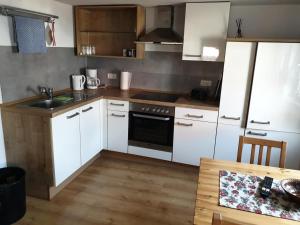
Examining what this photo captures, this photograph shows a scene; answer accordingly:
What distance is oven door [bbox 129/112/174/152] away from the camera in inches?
117

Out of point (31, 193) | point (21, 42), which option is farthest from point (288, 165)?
point (21, 42)

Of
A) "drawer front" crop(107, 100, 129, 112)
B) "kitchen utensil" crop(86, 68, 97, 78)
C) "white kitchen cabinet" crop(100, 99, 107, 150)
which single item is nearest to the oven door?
"drawer front" crop(107, 100, 129, 112)

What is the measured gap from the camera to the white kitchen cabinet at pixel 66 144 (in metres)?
2.26

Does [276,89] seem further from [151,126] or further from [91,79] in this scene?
[91,79]

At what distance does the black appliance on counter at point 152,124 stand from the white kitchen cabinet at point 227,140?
0.56 meters

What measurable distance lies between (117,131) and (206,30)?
164 cm

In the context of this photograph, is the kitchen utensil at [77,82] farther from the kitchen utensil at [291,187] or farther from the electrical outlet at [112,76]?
the kitchen utensil at [291,187]

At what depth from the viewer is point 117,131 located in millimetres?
3156

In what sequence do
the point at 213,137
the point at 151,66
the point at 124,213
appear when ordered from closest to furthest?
the point at 124,213 < the point at 213,137 < the point at 151,66

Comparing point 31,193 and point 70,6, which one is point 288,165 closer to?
point 31,193

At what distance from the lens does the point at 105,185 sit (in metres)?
2.68

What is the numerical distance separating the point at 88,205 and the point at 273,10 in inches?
115

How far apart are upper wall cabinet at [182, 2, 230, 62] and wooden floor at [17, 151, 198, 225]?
145 cm

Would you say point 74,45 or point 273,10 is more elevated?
point 273,10
